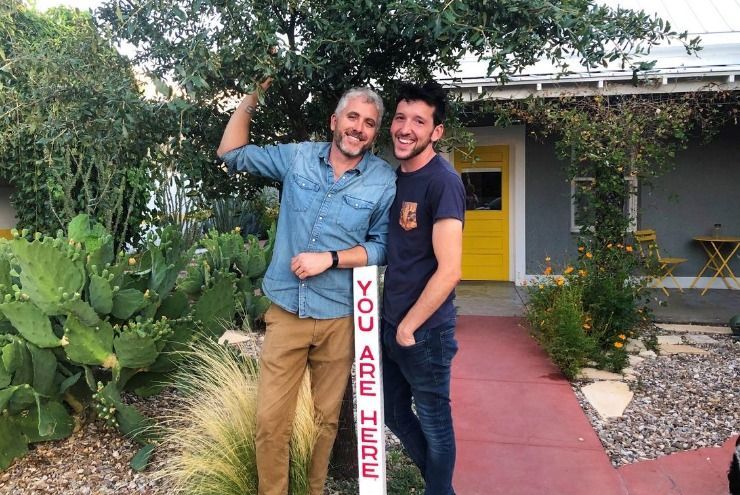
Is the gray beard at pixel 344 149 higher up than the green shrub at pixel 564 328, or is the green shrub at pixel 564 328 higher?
the gray beard at pixel 344 149

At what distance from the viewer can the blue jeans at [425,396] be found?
250 cm

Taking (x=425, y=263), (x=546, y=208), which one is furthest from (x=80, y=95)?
(x=546, y=208)

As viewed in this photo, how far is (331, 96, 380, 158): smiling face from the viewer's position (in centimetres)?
239

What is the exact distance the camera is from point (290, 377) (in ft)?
8.32

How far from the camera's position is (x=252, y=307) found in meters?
5.39

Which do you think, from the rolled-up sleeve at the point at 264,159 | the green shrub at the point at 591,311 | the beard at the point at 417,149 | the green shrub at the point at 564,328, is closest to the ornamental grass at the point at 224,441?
the rolled-up sleeve at the point at 264,159

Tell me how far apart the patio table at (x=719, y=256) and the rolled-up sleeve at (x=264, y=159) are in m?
8.20

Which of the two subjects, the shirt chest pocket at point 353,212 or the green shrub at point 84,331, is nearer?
the shirt chest pocket at point 353,212

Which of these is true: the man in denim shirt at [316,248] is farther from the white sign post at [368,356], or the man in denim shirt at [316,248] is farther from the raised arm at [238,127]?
the white sign post at [368,356]

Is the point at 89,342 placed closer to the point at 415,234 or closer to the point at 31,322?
the point at 31,322

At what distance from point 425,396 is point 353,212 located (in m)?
0.89

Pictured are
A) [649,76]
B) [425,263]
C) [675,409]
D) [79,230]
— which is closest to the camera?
[425,263]

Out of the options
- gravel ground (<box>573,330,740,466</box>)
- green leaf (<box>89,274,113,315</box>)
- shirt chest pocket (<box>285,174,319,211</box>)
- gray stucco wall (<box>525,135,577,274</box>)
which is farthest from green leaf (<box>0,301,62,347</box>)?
gray stucco wall (<box>525,135,577,274</box>)

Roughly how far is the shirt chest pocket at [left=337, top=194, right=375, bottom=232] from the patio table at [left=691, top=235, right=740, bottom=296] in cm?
803
